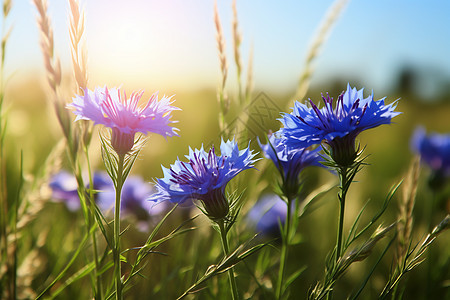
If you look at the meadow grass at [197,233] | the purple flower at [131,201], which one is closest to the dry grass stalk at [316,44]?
the meadow grass at [197,233]

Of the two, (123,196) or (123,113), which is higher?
(123,113)

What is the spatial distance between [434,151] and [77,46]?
1.50 meters

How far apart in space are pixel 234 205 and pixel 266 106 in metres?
0.30

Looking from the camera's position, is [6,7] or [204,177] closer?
[204,177]

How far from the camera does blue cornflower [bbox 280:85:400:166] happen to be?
0.60m

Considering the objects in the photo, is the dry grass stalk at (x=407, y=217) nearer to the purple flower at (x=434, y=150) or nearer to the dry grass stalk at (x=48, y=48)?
the dry grass stalk at (x=48, y=48)

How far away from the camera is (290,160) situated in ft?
2.39

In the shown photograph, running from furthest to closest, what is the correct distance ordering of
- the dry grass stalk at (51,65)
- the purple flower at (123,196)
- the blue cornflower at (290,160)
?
the purple flower at (123,196) → the blue cornflower at (290,160) → the dry grass stalk at (51,65)

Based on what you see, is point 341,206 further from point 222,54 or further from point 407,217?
point 222,54

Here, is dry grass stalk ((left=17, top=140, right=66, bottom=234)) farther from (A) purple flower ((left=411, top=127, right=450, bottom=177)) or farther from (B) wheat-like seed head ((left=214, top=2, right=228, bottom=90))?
(A) purple flower ((left=411, top=127, right=450, bottom=177))

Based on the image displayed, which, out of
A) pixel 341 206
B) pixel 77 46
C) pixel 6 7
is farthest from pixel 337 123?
pixel 6 7

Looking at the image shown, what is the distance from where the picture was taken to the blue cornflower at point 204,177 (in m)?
0.60

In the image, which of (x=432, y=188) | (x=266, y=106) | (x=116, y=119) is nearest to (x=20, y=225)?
(x=116, y=119)

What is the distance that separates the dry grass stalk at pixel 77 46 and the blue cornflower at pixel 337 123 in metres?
0.26
